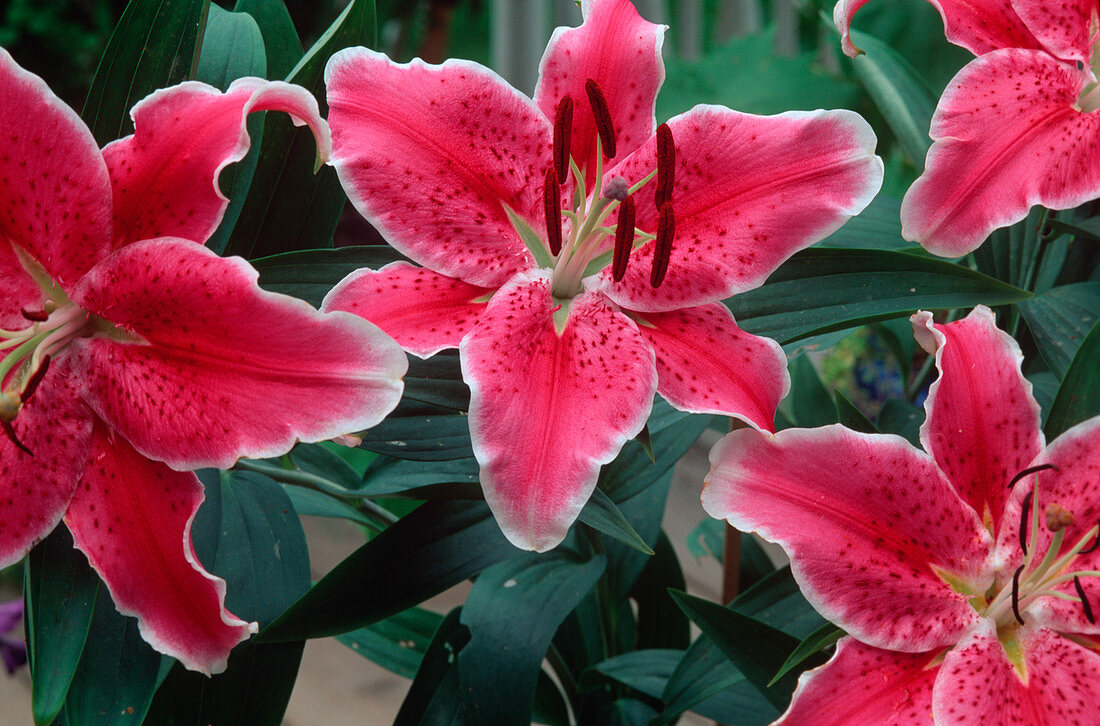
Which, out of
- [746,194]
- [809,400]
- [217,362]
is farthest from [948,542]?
[809,400]

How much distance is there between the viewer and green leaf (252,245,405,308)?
1.33 feet

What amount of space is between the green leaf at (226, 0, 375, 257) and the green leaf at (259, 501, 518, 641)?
15 centimetres

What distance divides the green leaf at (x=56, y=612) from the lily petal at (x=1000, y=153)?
1.16 feet

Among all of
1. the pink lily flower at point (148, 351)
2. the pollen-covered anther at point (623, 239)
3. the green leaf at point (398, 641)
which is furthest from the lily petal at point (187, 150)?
the green leaf at point (398, 641)

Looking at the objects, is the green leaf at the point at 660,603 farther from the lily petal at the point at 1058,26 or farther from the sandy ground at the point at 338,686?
the sandy ground at the point at 338,686

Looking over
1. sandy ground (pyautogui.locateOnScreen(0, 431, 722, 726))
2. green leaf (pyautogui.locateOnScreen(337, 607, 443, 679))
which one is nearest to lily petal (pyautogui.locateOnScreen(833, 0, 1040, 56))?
green leaf (pyautogui.locateOnScreen(337, 607, 443, 679))

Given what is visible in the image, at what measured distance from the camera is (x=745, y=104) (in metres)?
1.88

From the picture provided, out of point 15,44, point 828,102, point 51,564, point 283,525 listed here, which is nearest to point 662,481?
point 283,525

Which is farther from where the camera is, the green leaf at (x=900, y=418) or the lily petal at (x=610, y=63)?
the green leaf at (x=900, y=418)

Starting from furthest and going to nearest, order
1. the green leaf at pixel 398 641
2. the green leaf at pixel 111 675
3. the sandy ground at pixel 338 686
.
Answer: the sandy ground at pixel 338 686, the green leaf at pixel 398 641, the green leaf at pixel 111 675

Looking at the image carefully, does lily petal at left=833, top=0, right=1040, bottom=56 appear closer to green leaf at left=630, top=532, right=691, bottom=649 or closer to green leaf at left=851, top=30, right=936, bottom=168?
green leaf at left=851, top=30, right=936, bottom=168

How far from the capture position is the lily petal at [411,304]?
1.07 feet

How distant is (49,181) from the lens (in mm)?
321

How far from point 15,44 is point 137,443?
235cm
